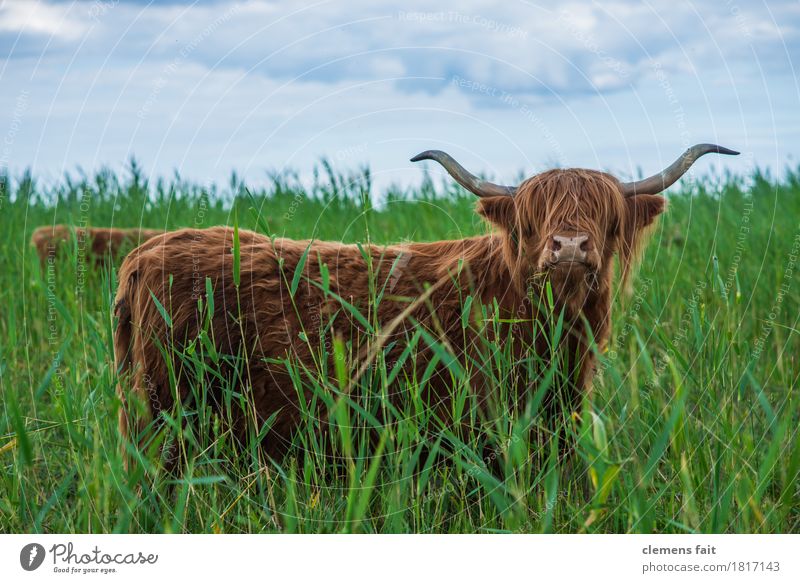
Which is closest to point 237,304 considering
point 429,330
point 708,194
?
point 429,330

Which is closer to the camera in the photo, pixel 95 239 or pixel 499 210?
pixel 499 210

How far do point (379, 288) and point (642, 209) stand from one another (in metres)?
1.48

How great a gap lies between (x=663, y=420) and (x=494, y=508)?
94 cm

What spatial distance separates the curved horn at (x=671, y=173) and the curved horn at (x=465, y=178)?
630 mm

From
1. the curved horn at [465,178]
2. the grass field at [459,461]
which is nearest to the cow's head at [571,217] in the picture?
the curved horn at [465,178]

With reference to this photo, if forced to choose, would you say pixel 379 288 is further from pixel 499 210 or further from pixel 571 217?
pixel 571 217

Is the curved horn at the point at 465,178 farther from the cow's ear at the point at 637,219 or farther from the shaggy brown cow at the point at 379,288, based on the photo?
the cow's ear at the point at 637,219

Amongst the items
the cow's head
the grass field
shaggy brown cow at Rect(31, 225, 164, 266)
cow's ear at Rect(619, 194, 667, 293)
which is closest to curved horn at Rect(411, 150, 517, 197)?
the cow's head

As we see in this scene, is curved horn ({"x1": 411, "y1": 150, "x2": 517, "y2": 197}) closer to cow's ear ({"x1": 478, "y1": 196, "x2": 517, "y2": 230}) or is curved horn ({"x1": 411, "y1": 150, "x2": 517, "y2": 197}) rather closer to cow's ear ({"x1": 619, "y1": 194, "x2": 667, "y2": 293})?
cow's ear ({"x1": 478, "y1": 196, "x2": 517, "y2": 230})

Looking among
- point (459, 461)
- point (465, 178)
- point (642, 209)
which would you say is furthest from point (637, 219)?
point (459, 461)

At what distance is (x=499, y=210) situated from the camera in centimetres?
393

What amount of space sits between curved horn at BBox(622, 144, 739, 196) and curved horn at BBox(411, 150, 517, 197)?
630 millimetres
